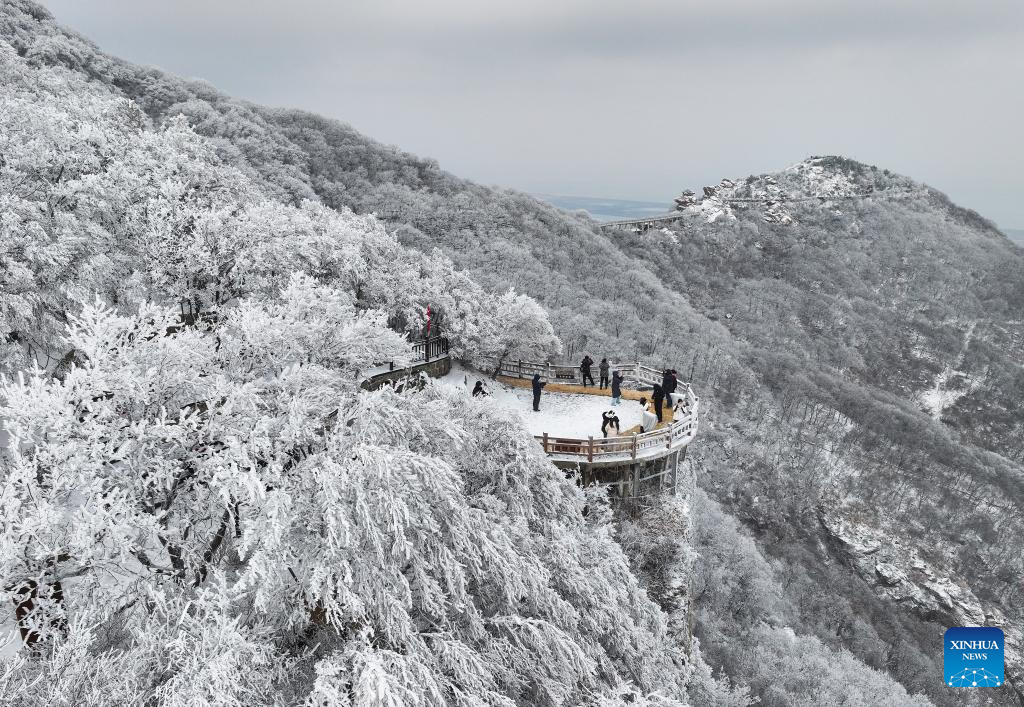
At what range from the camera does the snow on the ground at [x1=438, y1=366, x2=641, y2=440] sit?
60.8 feet

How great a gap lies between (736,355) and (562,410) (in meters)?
45.5

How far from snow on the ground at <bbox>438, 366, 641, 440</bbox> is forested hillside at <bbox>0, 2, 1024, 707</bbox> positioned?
254 centimetres

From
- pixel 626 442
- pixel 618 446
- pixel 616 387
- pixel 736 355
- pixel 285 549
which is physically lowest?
pixel 736 355

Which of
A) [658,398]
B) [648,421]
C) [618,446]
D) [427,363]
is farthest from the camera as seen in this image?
[427,363]

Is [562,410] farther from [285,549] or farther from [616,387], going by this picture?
[285,549]

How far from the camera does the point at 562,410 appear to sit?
1994 cm

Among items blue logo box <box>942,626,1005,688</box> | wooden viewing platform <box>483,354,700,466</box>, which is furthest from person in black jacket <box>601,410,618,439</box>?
blue logo box <box>942,626,1005,688</box>

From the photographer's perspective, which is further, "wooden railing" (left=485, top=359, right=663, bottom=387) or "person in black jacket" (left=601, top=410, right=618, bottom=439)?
"wooden railing" (left=485, top=359, right=663, bottom=387)

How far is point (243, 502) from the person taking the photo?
871 centimetres

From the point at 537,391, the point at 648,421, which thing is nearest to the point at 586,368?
Result: the point at 537,391

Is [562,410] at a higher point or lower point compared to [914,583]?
higher

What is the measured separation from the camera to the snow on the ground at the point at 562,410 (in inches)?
730

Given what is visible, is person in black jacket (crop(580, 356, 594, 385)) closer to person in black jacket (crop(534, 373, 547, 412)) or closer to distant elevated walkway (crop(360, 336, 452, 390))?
person in black jacket (crop(534, 373, 547, 412))

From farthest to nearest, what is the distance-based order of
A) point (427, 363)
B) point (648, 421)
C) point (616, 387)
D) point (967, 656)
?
point (427, 363) < point (967, 656) < point (616, 387) < point (648, 421)
